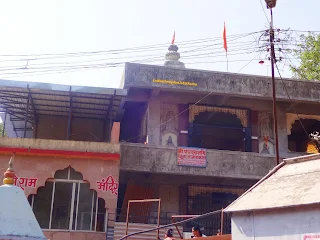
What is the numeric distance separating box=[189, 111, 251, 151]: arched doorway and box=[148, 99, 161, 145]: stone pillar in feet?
4.44

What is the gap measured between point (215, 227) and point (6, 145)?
7.61 m

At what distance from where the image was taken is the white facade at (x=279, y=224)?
448 centimetres

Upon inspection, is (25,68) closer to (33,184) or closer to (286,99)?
(33,184)

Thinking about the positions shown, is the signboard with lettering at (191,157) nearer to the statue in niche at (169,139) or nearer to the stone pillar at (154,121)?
the statue in niche at (169,139)

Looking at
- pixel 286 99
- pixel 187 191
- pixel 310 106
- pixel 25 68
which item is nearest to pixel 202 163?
pixel 187 191

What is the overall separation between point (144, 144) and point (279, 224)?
11606 millimetres

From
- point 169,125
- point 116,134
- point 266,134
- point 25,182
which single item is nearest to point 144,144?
point 116,134

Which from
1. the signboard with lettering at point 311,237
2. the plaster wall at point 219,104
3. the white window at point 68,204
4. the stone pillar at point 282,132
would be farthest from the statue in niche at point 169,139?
the signboard with lettering at point 311,237

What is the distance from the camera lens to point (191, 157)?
16.5 m

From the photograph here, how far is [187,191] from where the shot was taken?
687 inches

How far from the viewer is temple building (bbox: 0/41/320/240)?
1461 centimetres

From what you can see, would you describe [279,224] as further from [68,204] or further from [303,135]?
[303,135]

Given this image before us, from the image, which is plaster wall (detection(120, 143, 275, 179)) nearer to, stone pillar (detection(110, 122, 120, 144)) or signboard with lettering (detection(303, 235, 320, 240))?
stone pillar (detection(110, 122, 120, 144))

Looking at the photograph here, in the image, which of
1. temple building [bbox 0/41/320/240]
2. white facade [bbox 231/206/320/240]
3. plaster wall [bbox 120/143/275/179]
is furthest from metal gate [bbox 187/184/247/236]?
white facade [bbox 231/206/320/240]
